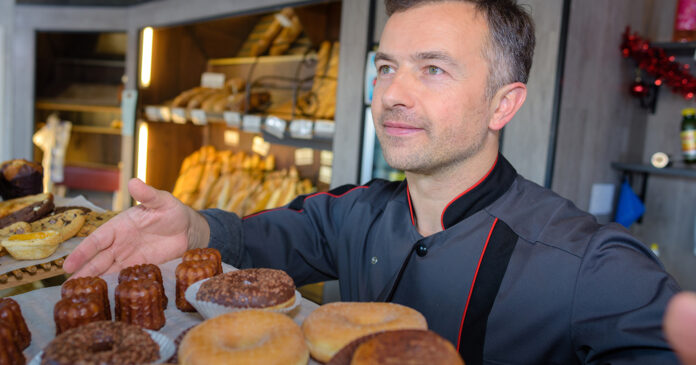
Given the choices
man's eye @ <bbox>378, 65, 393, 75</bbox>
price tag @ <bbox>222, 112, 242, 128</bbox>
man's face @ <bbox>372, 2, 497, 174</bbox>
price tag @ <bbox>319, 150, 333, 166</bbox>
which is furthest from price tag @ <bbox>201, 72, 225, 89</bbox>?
man's face @ <bbox>372, 2, 497, 174</bbox>

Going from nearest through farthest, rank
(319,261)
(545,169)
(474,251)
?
(474,251), (319,261), (545,169)

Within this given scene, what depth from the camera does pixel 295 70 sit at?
11.9ft

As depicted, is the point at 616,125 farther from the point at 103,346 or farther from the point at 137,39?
the point at 137,39

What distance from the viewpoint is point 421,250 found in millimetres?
1229

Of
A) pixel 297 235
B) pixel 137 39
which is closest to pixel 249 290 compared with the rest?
pixel 297 235

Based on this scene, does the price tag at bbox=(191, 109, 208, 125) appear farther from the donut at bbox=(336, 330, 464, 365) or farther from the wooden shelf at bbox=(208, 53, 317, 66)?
the donut at bbox=(336, 330, 464, 365)

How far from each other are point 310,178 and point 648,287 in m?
2.79

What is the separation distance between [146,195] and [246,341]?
544 mm

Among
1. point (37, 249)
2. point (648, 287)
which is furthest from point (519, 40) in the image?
point (37, 249)

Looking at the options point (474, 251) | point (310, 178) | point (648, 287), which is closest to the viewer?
point (648, 287)

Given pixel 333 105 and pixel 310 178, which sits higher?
pixel 333 105

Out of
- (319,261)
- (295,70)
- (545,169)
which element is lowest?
(319,261)

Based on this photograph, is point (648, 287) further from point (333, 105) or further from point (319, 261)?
point (333, 105)

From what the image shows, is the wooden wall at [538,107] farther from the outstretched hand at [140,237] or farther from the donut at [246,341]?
the donut at [246,341]
